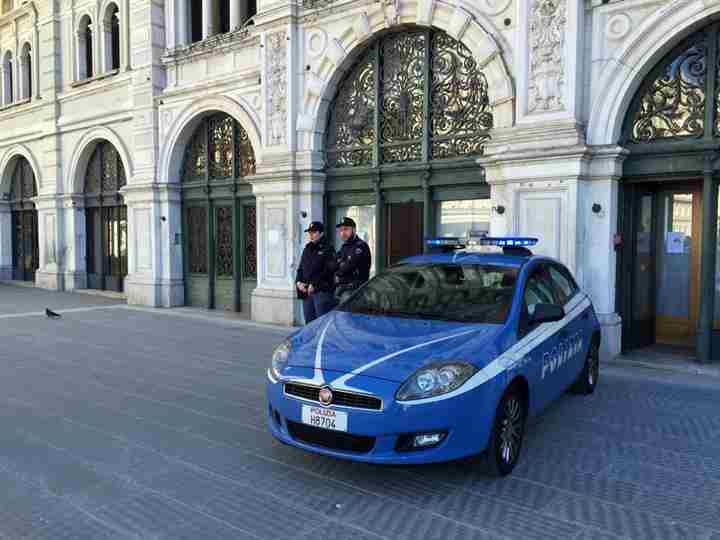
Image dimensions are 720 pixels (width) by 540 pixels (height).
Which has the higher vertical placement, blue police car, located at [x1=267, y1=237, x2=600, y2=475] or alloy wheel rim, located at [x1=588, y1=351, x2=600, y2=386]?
blue police car, located at [x1=267, y1=237, x2=600, y2=475]

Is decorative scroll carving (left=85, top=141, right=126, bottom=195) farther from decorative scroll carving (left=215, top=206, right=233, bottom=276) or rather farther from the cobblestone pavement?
the cobblestone pavement

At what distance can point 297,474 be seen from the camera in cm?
450

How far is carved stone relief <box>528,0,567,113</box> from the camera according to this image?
860 centimetres

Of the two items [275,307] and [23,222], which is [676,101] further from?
[23,222]

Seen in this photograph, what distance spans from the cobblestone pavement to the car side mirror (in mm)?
1082

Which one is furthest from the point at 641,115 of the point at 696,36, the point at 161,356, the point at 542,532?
the point at 161,356

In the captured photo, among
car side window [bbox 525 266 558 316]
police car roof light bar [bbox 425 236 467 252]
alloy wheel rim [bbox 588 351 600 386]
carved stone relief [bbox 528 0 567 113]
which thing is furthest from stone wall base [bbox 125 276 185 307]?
car side window [bbox 525 266 558 316]

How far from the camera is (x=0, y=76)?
71.6ft

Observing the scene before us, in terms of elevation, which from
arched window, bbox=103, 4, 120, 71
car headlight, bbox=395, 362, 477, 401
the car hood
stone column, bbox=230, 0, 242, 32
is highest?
arched window, bbox=103, 4, 120, 71

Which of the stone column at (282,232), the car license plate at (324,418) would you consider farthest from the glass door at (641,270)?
the car license plate at (324,418)

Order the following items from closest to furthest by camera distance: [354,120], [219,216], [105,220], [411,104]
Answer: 1. [411,104]
2. [354,120]
3. [219,216]
4. [105,220]

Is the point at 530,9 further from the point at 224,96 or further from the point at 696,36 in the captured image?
the point at 224,96

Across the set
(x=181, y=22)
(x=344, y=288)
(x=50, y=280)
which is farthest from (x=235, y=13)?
(x=50, y=280)

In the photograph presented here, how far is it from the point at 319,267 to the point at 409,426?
4.73m
